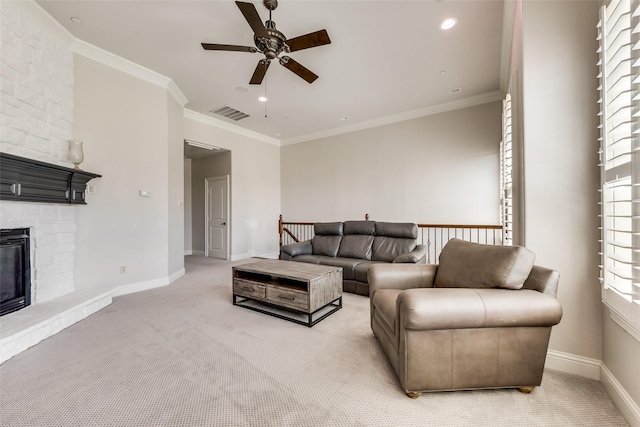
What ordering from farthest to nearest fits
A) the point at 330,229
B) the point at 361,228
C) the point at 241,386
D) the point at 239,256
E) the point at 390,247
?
the point at 239,256 → the point at 330,229 → the point at 361,228 → the point at 390,247 → the point at 241,386

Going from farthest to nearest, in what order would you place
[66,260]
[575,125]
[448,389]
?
[66,260] < [575,125] < [448,389]

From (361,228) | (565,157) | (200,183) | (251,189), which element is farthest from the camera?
(200,183)

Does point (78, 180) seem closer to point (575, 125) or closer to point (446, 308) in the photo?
point (446, 308)

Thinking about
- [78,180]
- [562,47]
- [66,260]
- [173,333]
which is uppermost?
[562,47]

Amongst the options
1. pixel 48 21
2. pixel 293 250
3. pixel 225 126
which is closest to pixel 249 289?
pixel 293 250

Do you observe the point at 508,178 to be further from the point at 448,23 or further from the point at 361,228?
the point at 361,228

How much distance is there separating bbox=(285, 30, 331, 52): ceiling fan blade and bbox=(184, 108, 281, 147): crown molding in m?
3.57

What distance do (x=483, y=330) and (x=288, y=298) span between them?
5.80 ft

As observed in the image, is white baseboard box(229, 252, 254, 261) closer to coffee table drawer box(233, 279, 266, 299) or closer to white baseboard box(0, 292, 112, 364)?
white baseboard box(0, 292, 112, 364)

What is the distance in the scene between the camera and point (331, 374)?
182cm

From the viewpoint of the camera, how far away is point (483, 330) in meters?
1.50

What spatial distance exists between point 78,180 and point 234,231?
10.8 feet

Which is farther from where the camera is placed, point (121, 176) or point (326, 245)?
point (326, 245)

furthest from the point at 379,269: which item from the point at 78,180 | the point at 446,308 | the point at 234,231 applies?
the point at 234,231
